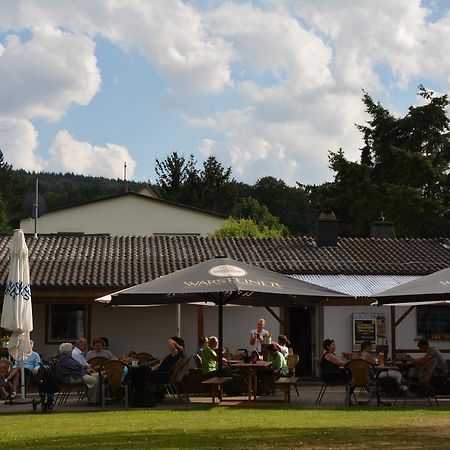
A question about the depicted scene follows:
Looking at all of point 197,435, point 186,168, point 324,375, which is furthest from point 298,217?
point 197,435

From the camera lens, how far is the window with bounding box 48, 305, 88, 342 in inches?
1023

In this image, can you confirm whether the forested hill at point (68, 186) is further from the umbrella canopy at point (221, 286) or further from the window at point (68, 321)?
the umbrella canopy at point (221, 286)

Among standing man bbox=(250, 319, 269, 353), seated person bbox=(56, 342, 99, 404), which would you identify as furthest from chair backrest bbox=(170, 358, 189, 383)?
standing man bbox=(250, 319, 269, 353)

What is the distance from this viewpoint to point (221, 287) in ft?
50.5

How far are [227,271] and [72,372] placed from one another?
300 cm

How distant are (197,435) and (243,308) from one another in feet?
51.8

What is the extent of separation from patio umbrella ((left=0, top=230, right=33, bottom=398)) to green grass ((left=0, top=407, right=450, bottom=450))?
230 centimetres

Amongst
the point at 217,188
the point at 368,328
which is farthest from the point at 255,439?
the point at 217,188

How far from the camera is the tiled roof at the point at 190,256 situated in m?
26.1

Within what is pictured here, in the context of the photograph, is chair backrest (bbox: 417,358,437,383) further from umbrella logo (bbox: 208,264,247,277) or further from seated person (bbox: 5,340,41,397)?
seated person (bbox: 5,340,41,397)

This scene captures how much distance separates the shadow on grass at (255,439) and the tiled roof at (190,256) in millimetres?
14217

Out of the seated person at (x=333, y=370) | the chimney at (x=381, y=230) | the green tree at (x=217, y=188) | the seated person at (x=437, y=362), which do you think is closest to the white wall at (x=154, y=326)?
the seated person at (x=437, y=362)

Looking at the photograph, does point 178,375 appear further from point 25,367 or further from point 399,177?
point 399,177

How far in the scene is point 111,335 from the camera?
25859mm
